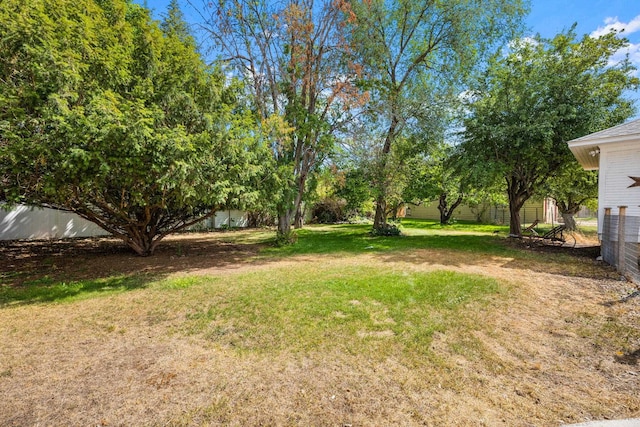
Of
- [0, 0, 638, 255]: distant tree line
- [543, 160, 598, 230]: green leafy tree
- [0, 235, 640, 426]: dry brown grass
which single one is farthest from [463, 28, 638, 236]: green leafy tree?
[0, 235, 640, 426]: dry brown grass

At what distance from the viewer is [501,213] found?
2428 centimetres

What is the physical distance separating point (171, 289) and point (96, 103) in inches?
134

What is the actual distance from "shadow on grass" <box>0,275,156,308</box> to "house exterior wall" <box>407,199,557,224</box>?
63.5 ft

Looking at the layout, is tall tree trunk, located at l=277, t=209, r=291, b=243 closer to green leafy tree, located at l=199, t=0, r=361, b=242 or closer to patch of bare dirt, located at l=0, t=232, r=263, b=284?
green leafy tree, located at l=199, t=0, r=361, b=242

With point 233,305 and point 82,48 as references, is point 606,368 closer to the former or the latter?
point 233,305

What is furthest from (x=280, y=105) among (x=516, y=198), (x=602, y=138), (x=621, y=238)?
(x=516, y=198)

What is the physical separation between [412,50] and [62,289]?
14.9 metres

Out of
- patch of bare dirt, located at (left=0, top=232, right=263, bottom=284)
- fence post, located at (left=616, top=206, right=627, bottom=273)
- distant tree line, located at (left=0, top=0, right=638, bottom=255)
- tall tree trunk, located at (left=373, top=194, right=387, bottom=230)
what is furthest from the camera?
tall tree trunk, located at (left=373, top=194, right=387, bottom=230)

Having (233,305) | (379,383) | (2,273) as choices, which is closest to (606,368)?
(379,383)

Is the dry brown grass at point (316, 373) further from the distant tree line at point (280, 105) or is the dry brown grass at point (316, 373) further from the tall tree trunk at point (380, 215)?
the tall tree trunk at point (380, 215)

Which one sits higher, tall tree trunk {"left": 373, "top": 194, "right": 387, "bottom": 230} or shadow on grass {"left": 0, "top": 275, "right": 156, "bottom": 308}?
tall tree trunk {"left": 373, "top": 194, "right": 387, "bottom": 230}

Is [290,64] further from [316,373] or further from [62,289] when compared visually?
[316,373]

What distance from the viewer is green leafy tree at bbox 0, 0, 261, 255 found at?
16.6 ft

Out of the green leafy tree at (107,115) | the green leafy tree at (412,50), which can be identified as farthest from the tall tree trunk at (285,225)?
the green leafy tree at (412,50)
